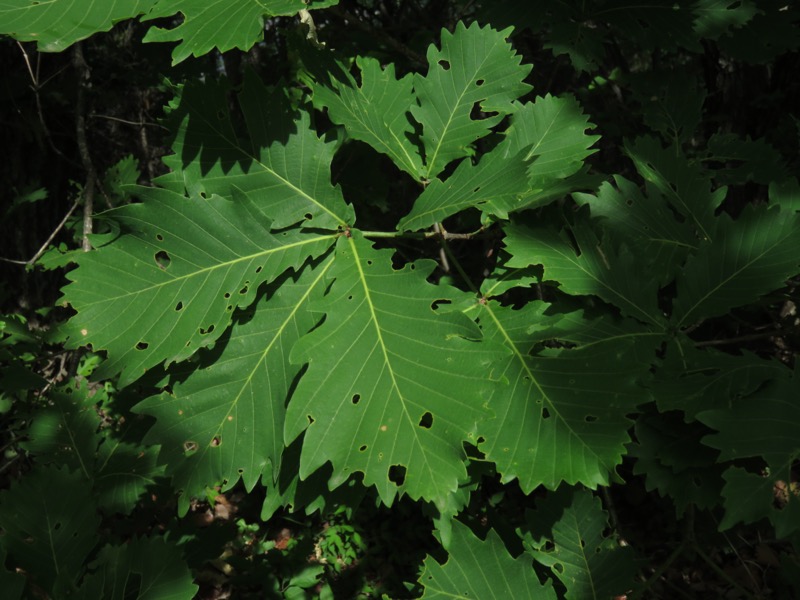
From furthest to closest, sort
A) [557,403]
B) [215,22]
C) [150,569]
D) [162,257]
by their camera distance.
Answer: [162,257] → [150,569] → [557,403] → [215,22]

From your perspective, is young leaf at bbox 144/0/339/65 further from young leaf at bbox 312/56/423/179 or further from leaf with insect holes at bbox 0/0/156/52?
young leaf at bbox 312/56/423/179

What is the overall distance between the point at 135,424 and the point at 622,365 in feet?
4.77

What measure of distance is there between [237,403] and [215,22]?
2.52 ft

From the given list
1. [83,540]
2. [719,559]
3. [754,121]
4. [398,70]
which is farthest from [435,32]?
[719,559]

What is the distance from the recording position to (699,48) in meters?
2.12

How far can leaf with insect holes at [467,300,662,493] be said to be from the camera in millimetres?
1261

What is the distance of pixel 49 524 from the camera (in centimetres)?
157

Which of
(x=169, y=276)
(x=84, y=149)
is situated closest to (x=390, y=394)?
(x=169, y=276)

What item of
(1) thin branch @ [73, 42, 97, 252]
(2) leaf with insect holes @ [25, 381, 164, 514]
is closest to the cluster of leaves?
(2) leaf with insect holes @ [25, 381, 164, 514]

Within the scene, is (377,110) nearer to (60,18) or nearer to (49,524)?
(60,18)

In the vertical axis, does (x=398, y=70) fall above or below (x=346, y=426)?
above

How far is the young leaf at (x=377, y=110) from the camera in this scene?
4.86ft

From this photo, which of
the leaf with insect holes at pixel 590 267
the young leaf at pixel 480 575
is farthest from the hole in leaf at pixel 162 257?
the young leaf at pixel 480 575

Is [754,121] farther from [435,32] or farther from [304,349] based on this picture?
[304,349]
